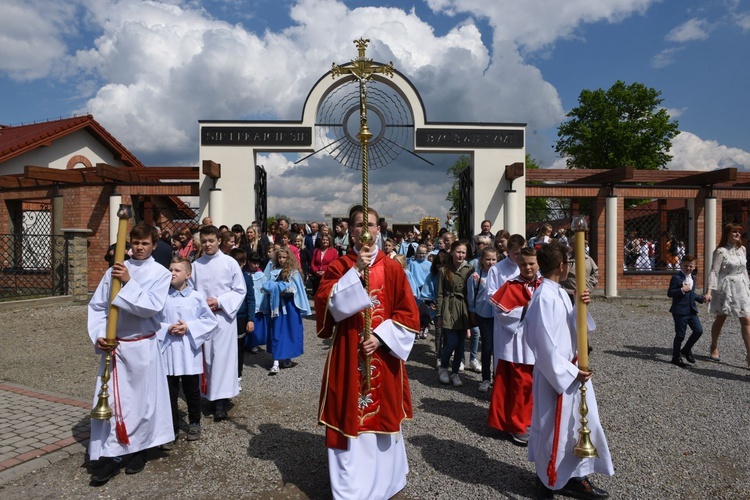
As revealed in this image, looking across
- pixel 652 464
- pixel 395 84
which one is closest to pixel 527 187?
pixel 395 84

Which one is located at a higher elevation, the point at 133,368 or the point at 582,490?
the point at 133,368

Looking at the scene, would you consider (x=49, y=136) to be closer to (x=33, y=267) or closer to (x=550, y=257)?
(x=33, y=267)

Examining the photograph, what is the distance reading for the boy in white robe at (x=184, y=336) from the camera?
475cm

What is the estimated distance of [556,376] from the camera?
11.7 feet

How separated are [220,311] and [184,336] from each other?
727 millimetres

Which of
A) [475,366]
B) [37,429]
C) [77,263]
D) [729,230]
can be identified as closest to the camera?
[37,429]

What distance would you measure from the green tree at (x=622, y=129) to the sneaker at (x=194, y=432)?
1180 inches

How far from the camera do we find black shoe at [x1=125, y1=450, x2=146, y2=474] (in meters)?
4.20

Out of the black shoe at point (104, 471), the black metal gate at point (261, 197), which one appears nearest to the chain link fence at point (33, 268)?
the black metal gate at point (261, 197)

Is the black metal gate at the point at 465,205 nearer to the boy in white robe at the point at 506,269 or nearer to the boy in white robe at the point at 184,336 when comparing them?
the boy in white robe at the point at 506,269

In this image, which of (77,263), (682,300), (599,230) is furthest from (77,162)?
(682,300)

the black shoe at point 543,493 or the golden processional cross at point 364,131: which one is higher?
the golden processional cross at point 364,131

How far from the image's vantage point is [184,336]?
485 centimetres

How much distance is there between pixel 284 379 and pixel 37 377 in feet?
10.5
